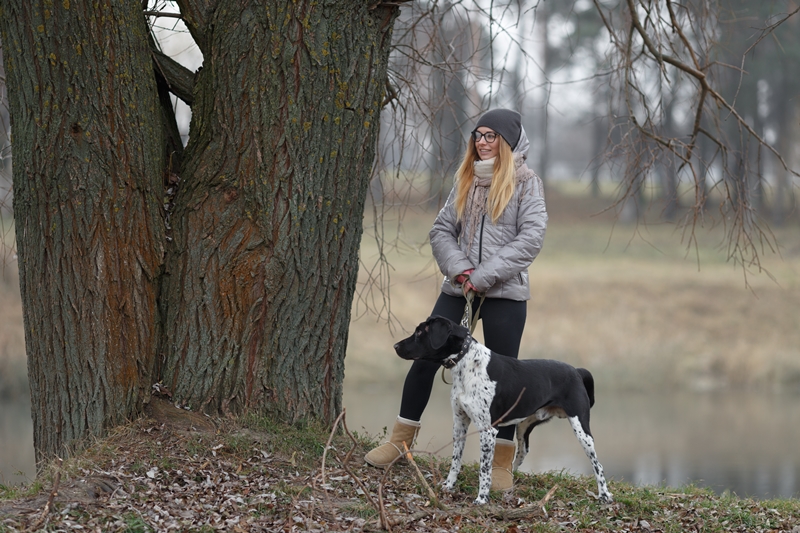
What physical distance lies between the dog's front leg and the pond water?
324cm

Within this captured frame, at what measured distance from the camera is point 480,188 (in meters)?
4.36

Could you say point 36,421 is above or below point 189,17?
below

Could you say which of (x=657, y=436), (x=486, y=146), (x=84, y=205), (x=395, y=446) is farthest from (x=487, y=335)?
(x=657, y=436)

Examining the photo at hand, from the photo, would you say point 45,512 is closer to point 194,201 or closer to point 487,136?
point 194,201

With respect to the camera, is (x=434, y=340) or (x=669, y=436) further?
(x=669, y=436)

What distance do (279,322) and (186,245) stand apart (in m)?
0.62

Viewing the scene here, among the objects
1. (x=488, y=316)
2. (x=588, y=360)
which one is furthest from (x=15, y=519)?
(x=588, y=360)

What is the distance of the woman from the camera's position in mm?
4176

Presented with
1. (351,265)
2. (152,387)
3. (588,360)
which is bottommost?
(588,360)

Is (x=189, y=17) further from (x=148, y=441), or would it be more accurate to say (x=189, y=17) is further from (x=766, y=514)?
(x=766, y=514)

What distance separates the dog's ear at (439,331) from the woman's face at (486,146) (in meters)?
0.97

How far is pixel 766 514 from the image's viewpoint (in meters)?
4.37

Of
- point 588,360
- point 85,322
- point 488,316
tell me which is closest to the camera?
point 85,322

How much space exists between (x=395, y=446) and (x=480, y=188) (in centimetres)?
145
